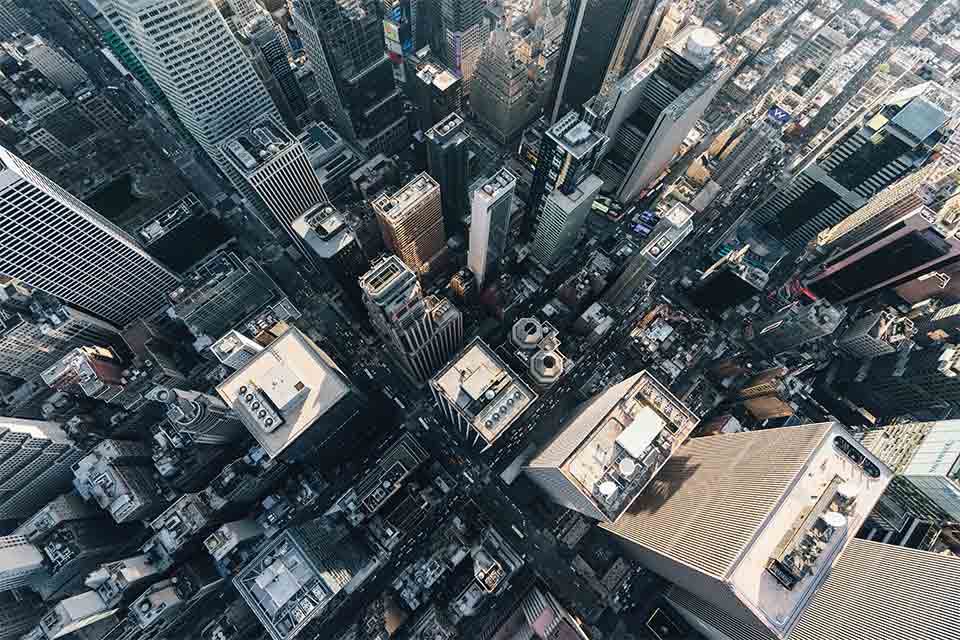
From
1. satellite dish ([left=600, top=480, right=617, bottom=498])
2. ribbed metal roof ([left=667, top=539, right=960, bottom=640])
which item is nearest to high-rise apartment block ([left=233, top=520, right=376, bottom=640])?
satellite dish ([left=600, top=480, right=617, bottom=498])

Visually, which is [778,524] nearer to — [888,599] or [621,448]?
[621,448]

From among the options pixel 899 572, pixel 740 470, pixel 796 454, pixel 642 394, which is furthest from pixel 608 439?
pixel 899 572

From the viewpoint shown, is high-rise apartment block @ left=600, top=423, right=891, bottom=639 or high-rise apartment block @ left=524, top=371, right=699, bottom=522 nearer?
high-rise apartment block @ left=600, top=423, right=891, bottom=639

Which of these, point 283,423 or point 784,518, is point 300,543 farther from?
point 784,518

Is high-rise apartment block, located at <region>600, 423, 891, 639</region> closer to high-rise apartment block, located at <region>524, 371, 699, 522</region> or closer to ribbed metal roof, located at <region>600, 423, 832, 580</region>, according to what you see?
ribbed metal roof, located at <region>600, 423, 832, 580</region>

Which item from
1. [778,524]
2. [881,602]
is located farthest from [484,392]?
[881,602]

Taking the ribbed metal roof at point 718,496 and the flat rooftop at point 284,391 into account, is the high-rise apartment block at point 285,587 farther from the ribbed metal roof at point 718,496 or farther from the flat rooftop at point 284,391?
the ribbed metal roof at point 718,496

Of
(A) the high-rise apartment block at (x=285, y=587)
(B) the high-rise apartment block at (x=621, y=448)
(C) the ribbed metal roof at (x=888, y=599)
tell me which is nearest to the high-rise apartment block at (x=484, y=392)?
(B) the high-rise apartment block at (x=621, y=448)
